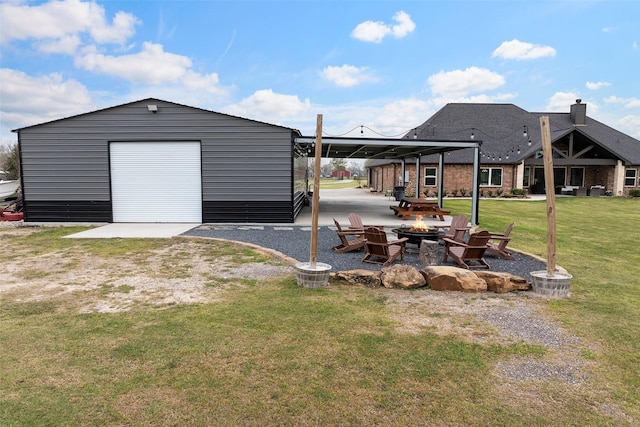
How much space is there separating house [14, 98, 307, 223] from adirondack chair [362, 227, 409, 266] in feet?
19.8

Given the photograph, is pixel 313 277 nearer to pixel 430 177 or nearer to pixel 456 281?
pixel 456 281

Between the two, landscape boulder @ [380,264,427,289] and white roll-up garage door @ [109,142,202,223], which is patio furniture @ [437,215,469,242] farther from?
white roll-up garage door @ [109,142,202,223]

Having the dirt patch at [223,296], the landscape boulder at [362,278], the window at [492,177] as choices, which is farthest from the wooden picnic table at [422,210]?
the window at [492,177]

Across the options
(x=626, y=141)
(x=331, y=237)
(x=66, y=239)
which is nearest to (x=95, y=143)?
(x=66, y=239)

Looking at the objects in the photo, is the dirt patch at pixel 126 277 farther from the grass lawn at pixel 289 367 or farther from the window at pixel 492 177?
the window at pixel 492 177

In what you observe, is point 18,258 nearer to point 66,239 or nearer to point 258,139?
point 66,239

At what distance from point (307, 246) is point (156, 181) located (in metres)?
7.24

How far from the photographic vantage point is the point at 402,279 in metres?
6.07

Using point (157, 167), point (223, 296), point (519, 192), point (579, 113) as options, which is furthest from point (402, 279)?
point (579, 113)

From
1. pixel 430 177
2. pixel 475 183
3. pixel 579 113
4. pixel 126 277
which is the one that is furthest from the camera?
pixel 579 113

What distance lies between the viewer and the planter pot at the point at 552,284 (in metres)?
5.67

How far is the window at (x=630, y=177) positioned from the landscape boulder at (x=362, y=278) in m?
33.5

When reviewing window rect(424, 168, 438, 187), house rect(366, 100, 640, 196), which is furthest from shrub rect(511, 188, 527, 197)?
window rect(424, 168, 438, 187)

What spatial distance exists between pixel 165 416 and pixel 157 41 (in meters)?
19.5
